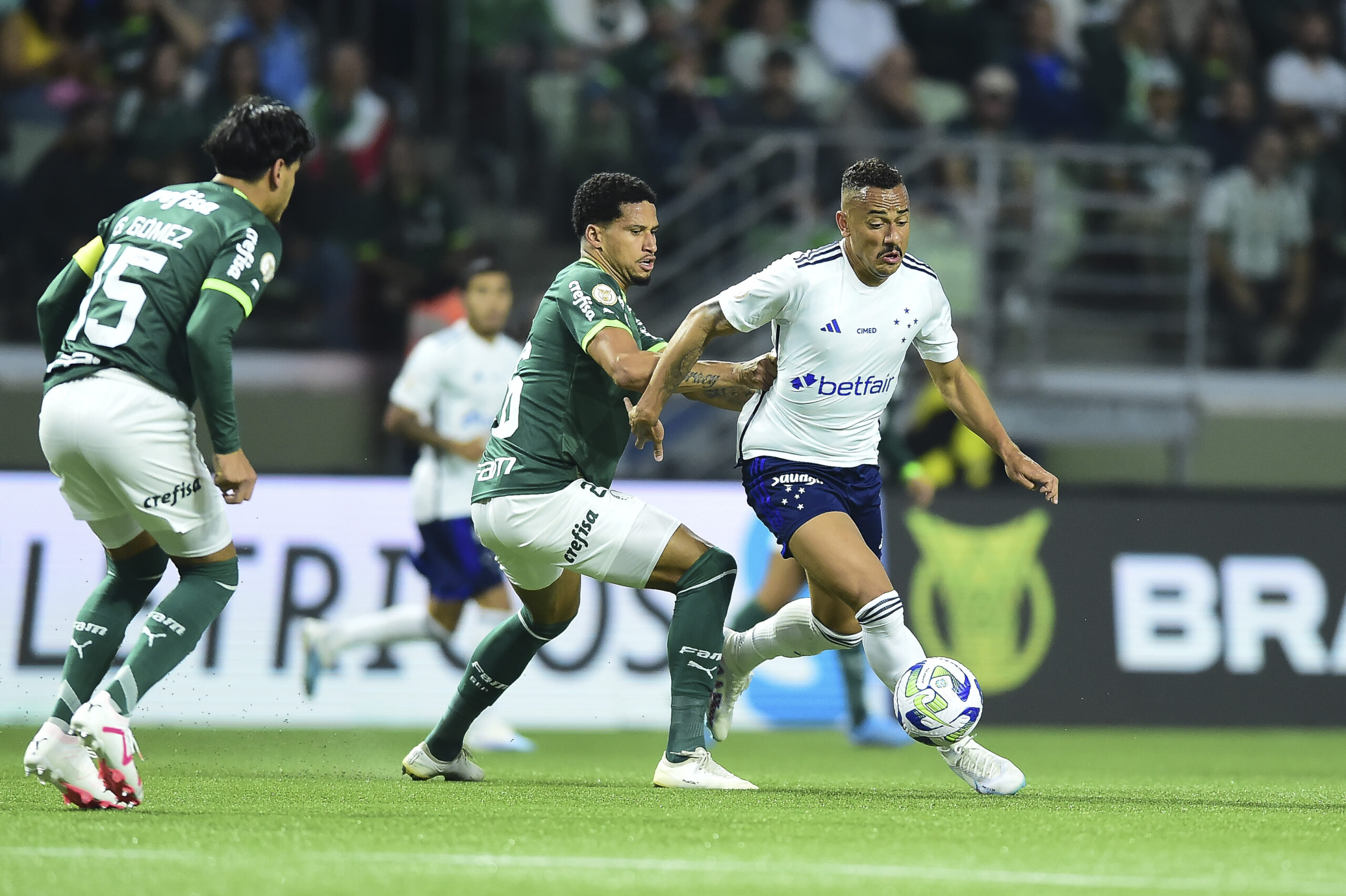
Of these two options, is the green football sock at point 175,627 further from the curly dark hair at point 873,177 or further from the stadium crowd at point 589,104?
the stadium crowd at point 589,104

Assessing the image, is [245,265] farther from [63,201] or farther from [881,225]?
[63,201]

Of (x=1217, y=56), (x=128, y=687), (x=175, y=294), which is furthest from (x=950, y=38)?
(x=128, y=687)

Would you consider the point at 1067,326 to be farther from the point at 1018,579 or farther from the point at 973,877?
the point at 973,877

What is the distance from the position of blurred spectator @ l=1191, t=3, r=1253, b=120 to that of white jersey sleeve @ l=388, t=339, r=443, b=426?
8719 mm

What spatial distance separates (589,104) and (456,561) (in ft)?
18.4

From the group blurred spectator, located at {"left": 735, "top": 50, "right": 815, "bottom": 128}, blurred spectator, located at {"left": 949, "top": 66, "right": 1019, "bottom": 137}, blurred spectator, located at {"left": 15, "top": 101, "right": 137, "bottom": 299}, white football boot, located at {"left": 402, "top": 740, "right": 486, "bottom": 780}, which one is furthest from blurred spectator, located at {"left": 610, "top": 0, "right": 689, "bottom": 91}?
white football boot, located at {"left": 402, "top": 740, "right": 486, "bottom": 780}

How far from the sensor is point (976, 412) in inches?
260

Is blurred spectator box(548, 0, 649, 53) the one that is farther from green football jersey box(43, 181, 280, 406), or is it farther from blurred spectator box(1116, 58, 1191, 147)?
green football jersey box(43, 181, 280, 406)

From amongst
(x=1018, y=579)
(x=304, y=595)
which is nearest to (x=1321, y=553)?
(x=1018, y=579)

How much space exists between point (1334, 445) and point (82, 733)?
36.9ft

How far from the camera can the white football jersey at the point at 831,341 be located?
6.28 m

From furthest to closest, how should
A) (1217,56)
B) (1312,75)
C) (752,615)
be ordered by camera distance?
(1312,75) → (1217,56) → (752,615)

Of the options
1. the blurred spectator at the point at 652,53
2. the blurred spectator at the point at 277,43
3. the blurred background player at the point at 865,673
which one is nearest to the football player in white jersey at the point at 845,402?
the blurred background player at the point at 865,673

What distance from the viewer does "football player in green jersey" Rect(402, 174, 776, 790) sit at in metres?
6.13
